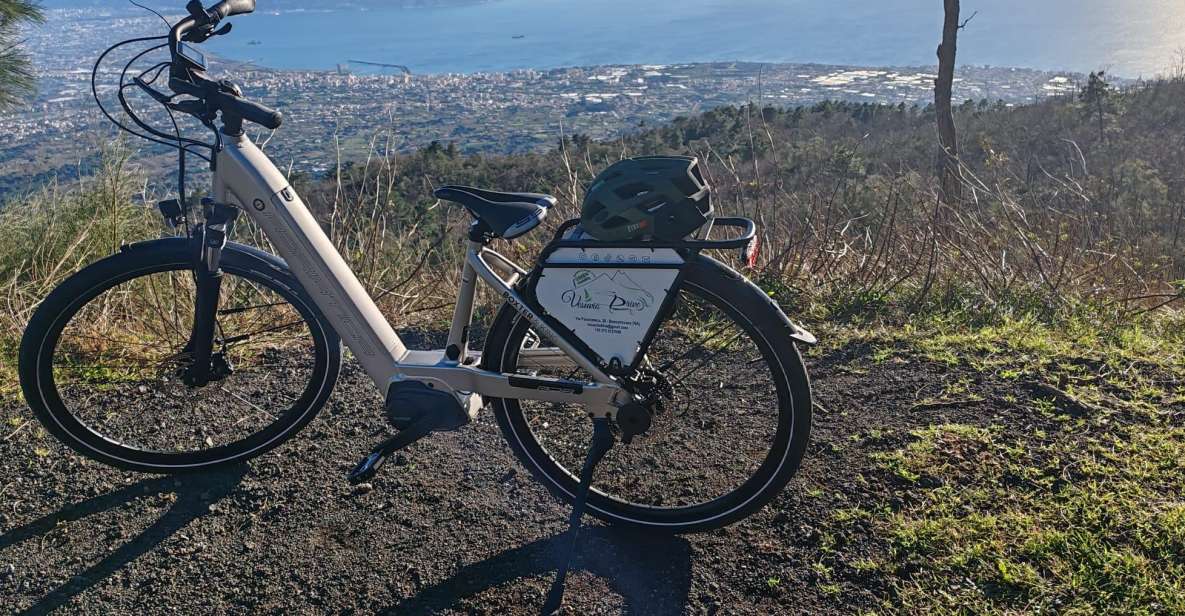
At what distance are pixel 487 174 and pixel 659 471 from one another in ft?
29.9

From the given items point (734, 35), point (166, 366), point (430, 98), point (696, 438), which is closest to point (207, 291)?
point (166, 366)

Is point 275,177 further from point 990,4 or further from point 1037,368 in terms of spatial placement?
point 990,4

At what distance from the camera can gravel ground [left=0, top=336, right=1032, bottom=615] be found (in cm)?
235

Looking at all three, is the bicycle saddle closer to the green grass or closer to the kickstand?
the kickstand

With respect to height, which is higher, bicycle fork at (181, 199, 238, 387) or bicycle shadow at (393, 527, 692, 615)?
bicycle fork at (181, 199, 238, 387)

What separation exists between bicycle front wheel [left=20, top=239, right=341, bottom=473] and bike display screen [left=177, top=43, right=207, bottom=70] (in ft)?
1.89

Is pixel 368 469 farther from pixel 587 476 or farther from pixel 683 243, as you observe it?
pixel 683 243

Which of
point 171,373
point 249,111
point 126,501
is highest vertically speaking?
point 249,111

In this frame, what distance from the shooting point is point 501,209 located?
8.04ft

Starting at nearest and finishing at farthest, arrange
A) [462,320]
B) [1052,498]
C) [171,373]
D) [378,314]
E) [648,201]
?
[648,201], [1052,498], [462,320], [378,314], [171,373]

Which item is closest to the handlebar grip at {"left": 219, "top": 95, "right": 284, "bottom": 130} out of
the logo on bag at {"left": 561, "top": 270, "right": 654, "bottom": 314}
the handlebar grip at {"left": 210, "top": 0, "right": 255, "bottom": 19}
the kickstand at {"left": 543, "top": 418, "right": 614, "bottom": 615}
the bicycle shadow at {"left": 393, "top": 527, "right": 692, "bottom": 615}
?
the handlebar grip at {"left": 210, "top": 0, "right": 255, "bottom": 19}

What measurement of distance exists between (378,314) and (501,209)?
2.03 ft

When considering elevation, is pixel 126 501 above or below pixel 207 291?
below

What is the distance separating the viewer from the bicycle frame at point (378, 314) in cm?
247
